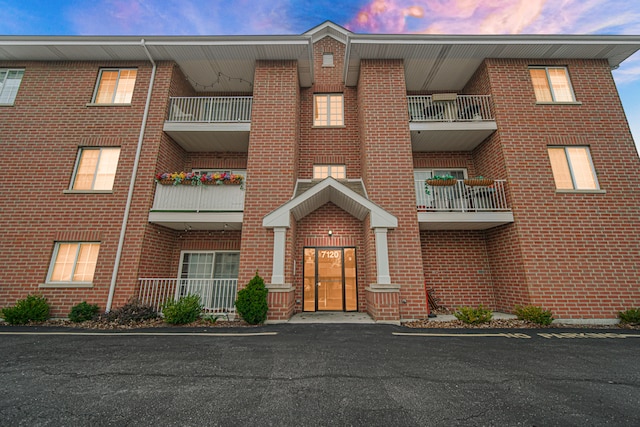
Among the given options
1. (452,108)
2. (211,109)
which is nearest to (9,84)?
(211,109)

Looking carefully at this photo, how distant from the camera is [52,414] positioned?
2625mm

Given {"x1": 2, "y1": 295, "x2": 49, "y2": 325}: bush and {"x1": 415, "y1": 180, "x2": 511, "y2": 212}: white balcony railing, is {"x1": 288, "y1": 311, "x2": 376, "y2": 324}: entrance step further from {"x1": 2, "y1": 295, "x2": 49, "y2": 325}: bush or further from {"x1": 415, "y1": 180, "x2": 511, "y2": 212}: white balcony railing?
{"x1": 2, "y1": 295, "x2": 49, "y2": 325}: bush

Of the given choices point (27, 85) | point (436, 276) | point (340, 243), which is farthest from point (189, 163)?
point (436, 276)

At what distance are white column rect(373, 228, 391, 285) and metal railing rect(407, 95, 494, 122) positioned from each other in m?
4.80

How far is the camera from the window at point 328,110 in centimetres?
1046

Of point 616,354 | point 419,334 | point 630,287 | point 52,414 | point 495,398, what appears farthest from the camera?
point 630,287

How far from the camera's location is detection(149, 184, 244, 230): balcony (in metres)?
8.06

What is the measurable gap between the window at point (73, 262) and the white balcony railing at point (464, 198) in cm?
1138

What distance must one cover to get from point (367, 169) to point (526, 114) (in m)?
6.29

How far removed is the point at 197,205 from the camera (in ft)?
26.9

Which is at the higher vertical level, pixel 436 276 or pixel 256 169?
pixel 256 169

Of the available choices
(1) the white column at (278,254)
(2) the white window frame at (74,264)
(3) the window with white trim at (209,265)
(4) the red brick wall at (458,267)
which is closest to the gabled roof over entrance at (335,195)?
(1) the white column at (278,254)

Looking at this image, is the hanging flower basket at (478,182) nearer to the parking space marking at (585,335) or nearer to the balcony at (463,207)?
the balcony at (463,207)

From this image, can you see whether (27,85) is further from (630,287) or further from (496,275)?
(630,287)
